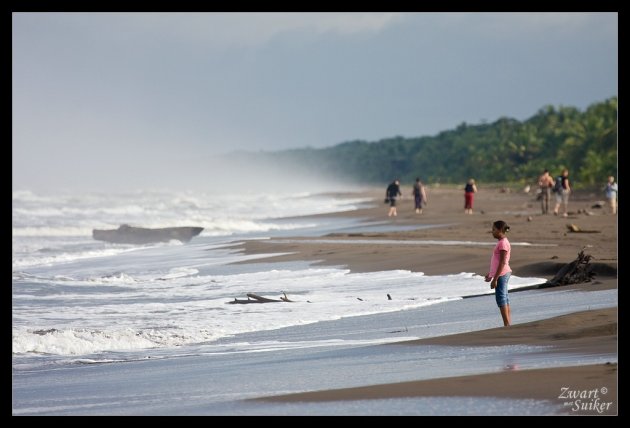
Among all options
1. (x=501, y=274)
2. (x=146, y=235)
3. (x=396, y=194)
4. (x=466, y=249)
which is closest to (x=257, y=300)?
(x=501, y=274)

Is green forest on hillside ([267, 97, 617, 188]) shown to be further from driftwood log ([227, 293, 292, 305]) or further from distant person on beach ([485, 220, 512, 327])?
distant person on beach ([485, 220, 512, 327])

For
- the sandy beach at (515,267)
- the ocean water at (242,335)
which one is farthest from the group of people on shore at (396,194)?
the ocean water at (242,335)

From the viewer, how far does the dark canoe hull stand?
2947cm

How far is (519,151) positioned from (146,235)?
7863 centimetres

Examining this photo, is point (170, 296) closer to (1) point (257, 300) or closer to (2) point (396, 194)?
(1) point (257, 300)

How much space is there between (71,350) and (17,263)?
43.6 ft

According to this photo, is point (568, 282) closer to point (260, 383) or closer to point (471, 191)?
point (260, 383)

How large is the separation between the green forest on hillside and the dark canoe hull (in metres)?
33.0

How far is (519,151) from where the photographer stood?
103938mm

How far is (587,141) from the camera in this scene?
71812mm

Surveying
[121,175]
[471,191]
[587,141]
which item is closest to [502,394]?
[471,191]

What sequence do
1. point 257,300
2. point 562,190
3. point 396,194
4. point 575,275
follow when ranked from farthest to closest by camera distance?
point 396,194
point 562,190
point 257,300
point 575,275

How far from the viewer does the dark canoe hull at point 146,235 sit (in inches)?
1160

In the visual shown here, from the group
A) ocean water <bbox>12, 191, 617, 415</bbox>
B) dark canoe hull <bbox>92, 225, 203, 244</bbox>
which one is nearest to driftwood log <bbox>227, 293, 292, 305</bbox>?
ocean water <bbox>12, 191, 617, 415</bbox>
